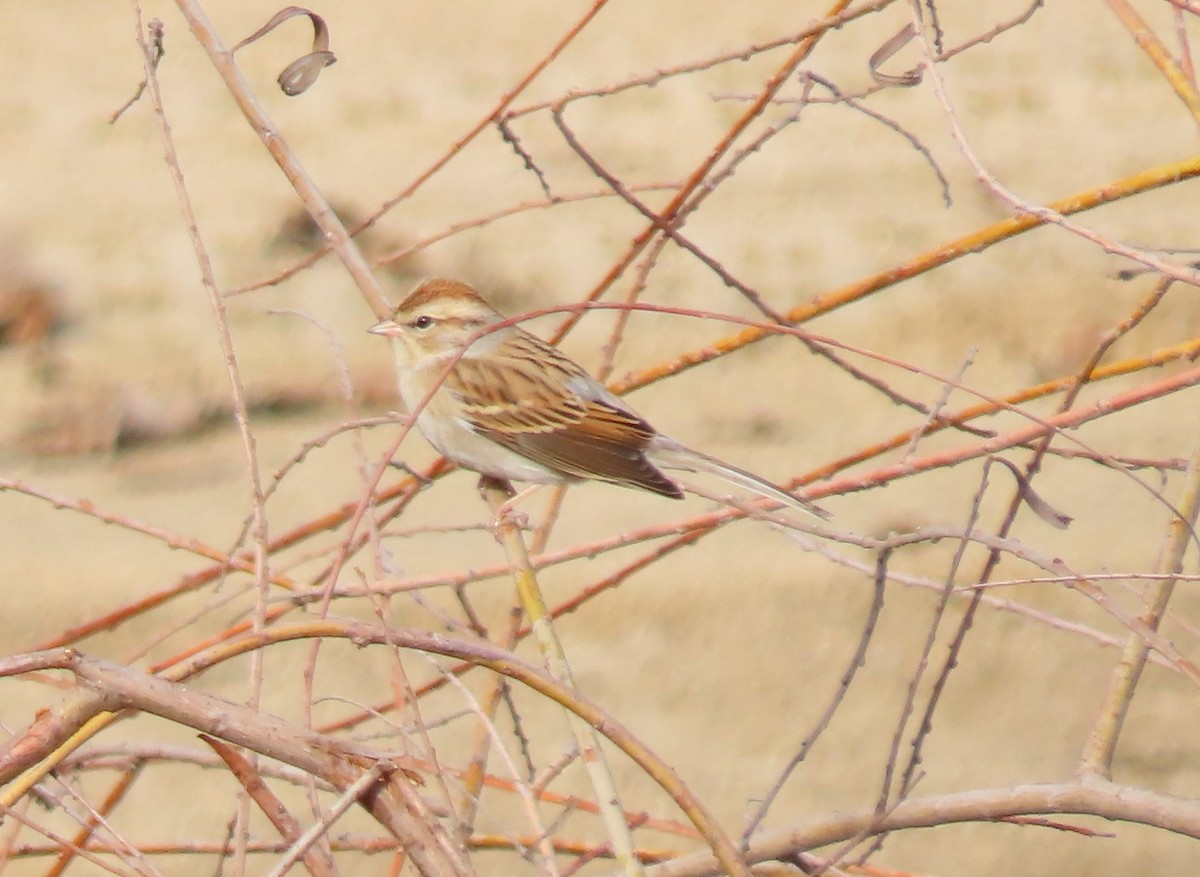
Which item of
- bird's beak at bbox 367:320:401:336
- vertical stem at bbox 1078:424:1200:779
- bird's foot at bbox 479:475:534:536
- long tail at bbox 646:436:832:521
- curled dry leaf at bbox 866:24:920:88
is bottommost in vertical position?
vertical stem at bbox 1078:424:1200:779

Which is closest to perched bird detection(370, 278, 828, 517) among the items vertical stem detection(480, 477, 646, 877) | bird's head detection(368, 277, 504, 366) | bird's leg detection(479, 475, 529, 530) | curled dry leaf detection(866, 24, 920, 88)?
bird's head detection(368, 277, 504, 366)

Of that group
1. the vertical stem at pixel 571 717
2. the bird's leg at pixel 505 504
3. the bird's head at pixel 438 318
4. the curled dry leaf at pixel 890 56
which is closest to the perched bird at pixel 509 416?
the bird's head at pixel 438 318

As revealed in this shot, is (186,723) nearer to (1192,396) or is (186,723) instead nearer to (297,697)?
(297,697)

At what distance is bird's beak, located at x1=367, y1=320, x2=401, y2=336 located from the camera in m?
3.31

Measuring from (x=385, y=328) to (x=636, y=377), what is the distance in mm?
726

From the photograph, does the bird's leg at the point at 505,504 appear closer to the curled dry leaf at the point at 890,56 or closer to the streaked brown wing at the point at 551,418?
the streaked brown wing at the point at 551,418

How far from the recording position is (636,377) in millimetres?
2822

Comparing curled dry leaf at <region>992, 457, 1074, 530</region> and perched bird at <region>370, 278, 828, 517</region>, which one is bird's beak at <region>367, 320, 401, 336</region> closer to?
perched bird at <region>370, 278, 828, 517</region>

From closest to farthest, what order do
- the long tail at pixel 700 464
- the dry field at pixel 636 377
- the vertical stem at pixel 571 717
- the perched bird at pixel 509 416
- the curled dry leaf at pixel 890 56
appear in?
1. the vertical stem at pixel 571 717
2. the curled dry leaf at pixel 890 56
3. the long tail at pixel 700 464
4. the perched bird at pixel 509 416
5. the dry field at pixel 636 377

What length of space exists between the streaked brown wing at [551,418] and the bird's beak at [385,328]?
10.9 inches

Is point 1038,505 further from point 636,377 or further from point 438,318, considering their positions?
point 438,318

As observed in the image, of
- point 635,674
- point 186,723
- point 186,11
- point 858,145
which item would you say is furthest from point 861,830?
point 858,145

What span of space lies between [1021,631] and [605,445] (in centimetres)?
211

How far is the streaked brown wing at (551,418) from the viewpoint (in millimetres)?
3637
